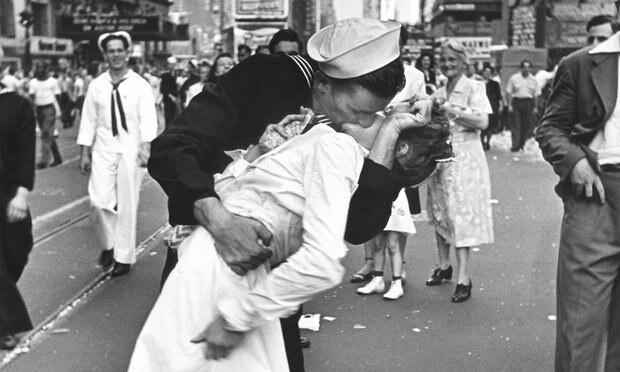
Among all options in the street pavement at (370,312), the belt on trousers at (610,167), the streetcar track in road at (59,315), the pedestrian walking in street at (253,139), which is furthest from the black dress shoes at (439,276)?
the pedestrian walking in street at (253,139)

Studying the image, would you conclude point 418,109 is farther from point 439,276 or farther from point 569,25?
point 569,25

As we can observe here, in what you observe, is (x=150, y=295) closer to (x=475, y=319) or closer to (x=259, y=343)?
(x=475, y=319)

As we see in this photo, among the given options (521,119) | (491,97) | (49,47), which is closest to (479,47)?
(49,47)

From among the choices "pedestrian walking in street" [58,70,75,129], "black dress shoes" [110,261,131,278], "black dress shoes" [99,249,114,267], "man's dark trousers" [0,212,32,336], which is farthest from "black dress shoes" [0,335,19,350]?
"pedestrian walking in street" [58,70,75,129]

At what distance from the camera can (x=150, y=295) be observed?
7.09 m

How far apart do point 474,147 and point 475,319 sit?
1464 millimetres

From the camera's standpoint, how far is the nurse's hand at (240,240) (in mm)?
2281

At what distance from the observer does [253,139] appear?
3.03 m

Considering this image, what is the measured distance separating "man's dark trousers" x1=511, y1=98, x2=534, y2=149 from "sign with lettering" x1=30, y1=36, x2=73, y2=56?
3781 centimetres

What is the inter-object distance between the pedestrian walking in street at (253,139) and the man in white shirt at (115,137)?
202 inches

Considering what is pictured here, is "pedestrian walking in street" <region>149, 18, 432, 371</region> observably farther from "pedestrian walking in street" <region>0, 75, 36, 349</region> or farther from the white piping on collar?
"pedestrian walking in street" <region>0, 75, 36, 349</region>

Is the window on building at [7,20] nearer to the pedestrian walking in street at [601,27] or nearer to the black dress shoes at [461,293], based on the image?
the black dress shoes at [461,293]

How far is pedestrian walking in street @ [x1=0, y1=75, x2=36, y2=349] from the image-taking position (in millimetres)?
5406

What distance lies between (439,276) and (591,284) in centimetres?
349
